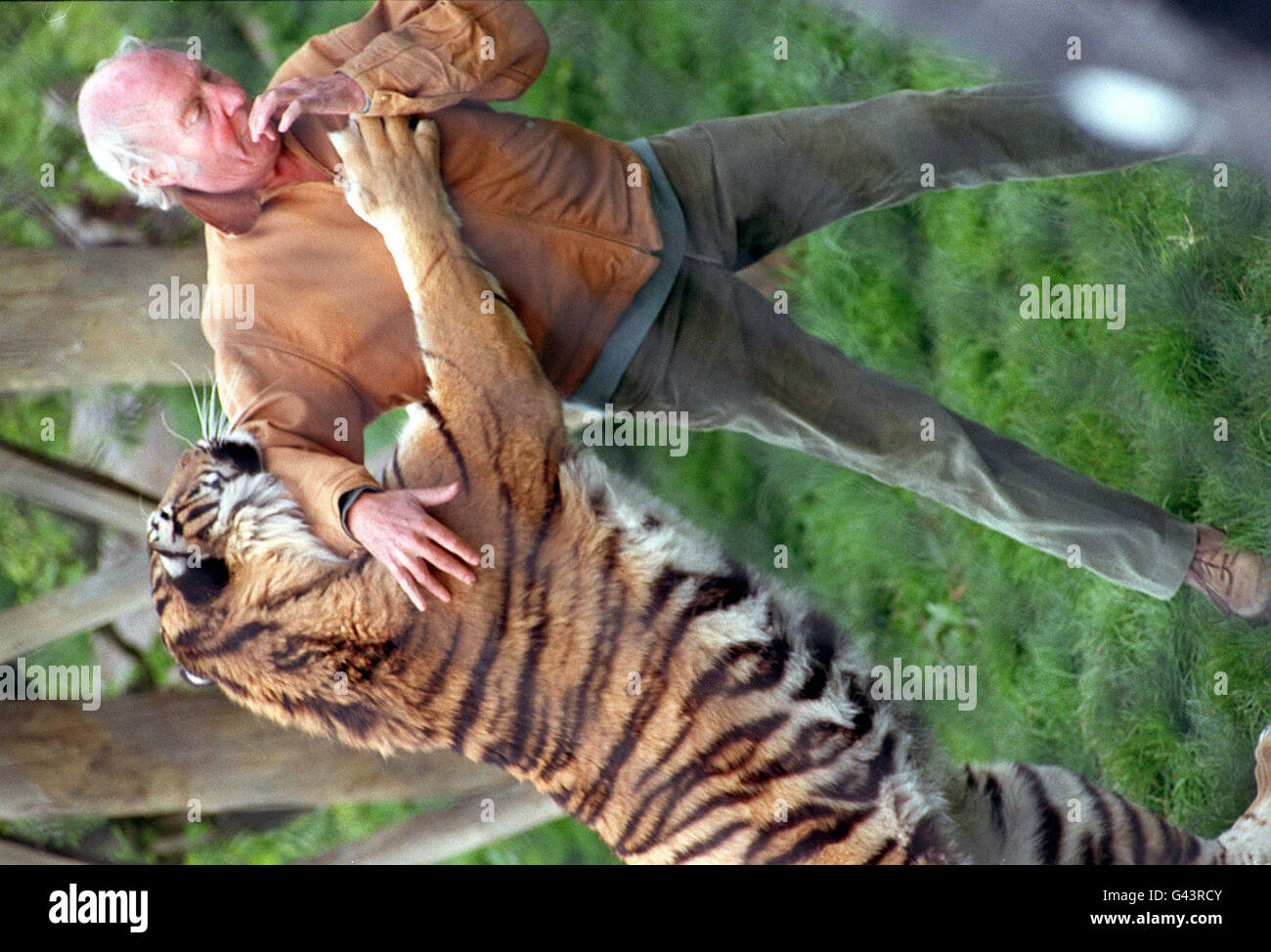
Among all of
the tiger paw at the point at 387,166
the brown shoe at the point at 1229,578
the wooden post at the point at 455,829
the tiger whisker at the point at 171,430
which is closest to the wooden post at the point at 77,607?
the tiger whisker at the point at 171,430

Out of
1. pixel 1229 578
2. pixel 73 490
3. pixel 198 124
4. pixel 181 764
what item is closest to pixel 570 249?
pixel 198 124

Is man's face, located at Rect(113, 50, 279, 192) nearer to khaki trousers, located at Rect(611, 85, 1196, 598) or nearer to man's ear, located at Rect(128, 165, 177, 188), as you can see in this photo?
man's ear, located at Rect(128, 165, 177, 188)

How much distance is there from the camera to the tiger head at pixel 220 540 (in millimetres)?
1578

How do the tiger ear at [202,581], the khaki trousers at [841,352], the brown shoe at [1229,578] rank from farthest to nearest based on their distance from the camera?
1. the brown shoe at [1229,578]
2. the khaki trousers at [841,352]
3. the tiger ear at [202,581]

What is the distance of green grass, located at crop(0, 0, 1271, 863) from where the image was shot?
5.74 feet

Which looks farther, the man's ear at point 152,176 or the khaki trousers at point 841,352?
the khaki trousers at point 841,352

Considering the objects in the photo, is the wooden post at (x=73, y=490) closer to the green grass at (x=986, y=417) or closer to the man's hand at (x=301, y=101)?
the green grass at (x=986, y=417)

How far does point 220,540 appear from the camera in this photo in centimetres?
161

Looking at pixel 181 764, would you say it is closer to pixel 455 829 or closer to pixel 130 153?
pixel 455 829

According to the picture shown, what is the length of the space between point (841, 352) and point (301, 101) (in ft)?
2.76

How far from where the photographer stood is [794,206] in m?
1.79

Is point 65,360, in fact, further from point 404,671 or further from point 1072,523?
point 1072,523

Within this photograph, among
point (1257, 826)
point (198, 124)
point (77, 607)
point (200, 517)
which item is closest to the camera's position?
point (198, 124)
